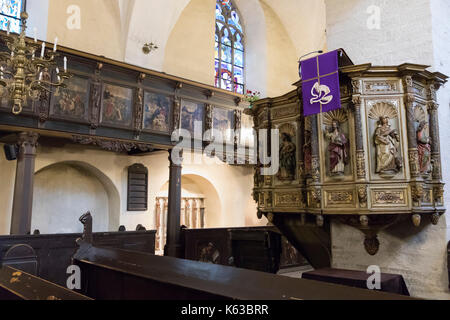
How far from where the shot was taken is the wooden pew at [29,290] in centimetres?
217

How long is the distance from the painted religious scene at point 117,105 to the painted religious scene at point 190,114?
5.24ft

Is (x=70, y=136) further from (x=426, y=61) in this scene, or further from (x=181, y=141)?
(x=426, y=61)

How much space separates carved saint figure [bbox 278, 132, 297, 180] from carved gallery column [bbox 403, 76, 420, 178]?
1.59 metres

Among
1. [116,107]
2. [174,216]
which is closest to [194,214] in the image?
[174,216]

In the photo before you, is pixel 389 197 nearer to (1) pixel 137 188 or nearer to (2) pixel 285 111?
(2) pixel 285 111

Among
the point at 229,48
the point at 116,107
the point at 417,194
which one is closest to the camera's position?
the point at 417,194

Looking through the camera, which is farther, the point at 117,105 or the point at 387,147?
the point at 117,105

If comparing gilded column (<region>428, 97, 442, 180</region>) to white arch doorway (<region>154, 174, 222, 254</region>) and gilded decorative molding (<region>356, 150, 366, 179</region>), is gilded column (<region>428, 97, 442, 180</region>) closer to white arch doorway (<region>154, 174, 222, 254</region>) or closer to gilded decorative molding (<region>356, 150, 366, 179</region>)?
gilded decorative molding (<region>356, 150, 366, 179</region>)

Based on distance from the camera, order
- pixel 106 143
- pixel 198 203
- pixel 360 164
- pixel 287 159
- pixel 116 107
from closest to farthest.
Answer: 1. pixel 360 164
2. pixel 287 159
3. pixel 106 143
4. pixel 116 107
5. pixel 198 203

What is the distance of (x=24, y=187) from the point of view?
761 centimetres

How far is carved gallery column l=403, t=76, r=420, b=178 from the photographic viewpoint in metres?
4.61

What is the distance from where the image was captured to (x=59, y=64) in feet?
27.2

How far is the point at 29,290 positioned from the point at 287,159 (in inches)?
160

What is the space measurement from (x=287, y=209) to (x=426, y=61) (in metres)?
3.11
